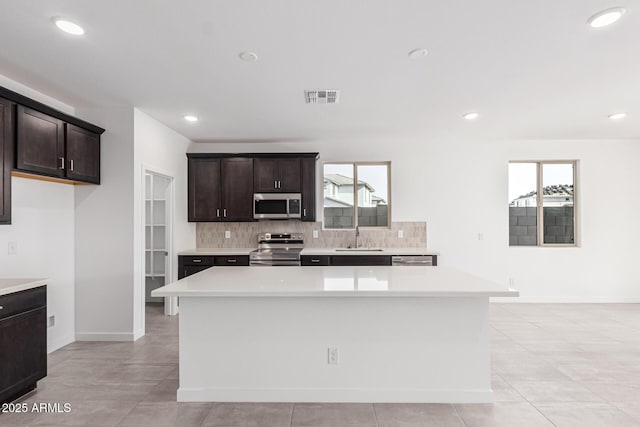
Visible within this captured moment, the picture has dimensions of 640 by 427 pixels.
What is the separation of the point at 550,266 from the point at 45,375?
20.6 ft

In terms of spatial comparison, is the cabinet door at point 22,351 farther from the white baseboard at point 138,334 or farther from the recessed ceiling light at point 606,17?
the recessed ceiling light at point 606,17

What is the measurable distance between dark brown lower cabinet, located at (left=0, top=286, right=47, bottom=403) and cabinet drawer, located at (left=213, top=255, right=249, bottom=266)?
7.57ft

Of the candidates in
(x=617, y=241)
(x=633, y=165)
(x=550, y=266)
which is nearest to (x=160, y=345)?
(x=550, y=266)

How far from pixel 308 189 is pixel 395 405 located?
3350mm

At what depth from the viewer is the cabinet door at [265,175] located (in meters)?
5.30

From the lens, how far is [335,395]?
254 centimetres

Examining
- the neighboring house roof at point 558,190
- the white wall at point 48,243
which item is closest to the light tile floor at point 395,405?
the white wall at point 48,243

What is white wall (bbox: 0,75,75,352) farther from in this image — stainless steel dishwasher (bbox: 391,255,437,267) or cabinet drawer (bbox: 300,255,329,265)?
stainless steel dishwasher (bbox: 391,255,437,267)

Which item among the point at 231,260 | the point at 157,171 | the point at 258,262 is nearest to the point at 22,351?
the point at 157,171

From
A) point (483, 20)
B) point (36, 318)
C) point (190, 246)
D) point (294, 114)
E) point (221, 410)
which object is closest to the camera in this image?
point (483, 20)

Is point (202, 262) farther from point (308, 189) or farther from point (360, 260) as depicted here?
point (360, 260)

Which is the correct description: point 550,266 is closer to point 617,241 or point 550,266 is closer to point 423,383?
point 617,241

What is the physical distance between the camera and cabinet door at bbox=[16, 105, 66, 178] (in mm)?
2824

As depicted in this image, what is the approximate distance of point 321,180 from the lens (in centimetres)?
564
